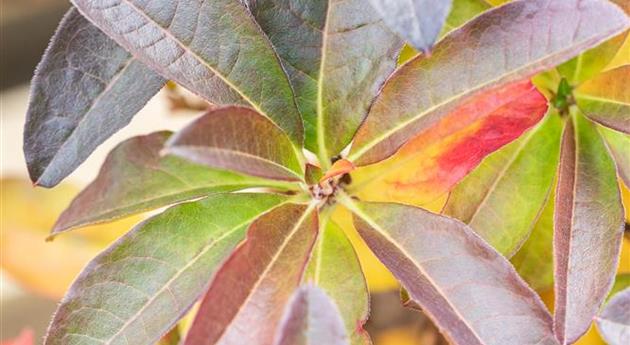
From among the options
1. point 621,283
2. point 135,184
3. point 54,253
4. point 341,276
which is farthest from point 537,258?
point 54,253

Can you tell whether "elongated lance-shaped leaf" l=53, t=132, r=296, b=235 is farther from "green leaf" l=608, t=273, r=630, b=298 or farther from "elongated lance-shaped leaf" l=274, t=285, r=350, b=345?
"green leaf" l=608, t=273, r=630, b=298

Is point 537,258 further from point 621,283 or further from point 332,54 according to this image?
point 332,54

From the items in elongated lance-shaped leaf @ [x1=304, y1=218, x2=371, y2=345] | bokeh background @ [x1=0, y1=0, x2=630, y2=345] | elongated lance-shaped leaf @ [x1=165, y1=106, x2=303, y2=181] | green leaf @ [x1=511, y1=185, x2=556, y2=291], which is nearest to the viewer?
elongated lance-shaped leaf @ [x1=165, y1=106, x2=303, y2=181]

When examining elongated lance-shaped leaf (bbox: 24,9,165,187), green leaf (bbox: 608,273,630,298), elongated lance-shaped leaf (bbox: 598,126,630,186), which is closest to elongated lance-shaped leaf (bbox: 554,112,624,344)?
elongated lance-shaped leaf (bbox: 598,126,630,186)

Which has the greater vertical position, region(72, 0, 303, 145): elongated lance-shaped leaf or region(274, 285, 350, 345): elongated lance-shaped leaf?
region(72, 0, 303, 145): elongated lance-shaped leaf

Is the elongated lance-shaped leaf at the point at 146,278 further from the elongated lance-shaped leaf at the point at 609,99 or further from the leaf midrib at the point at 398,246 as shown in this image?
the elongated lance-shaped leaf at the point at 609,99

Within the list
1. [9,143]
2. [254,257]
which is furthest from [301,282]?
[9,143]

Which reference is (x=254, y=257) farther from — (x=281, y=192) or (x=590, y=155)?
(x=590, y=155)
